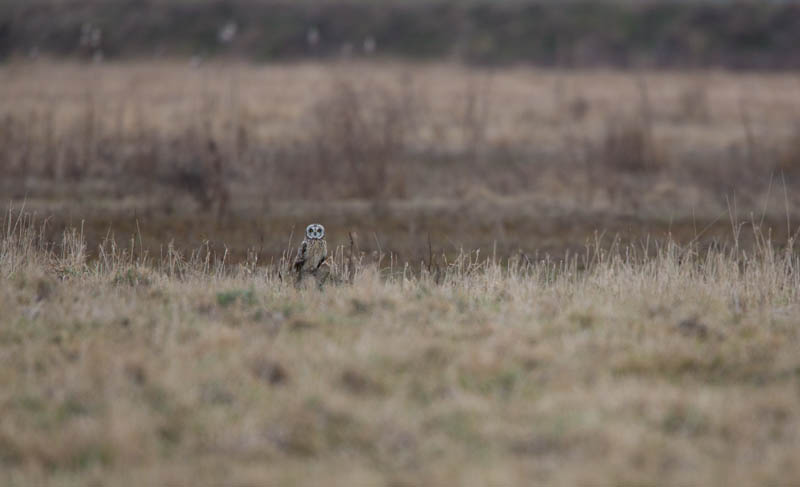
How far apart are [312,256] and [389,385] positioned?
159 inches

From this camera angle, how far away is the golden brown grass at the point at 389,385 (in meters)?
5.68

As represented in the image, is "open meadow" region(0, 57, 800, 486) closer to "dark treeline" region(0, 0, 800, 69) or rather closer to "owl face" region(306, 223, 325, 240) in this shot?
"owl face" region(306, 223, 325, 240)

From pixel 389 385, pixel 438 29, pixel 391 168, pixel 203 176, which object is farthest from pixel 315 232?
pixel 438 29

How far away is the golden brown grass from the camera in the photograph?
5.68 meters

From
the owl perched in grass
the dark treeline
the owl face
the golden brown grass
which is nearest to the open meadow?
the golden brown grass

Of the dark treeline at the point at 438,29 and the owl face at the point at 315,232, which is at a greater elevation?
the dark treeline at the point at 438,29

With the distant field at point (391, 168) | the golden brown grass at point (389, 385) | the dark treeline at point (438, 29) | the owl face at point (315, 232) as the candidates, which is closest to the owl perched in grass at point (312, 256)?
the owl face at point (315, 232)

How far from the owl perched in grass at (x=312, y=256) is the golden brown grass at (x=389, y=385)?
69cm

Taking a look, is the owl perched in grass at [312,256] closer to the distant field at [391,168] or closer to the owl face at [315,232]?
the owl face at [315,232]

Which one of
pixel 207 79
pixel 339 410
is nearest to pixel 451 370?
pixel 339 410

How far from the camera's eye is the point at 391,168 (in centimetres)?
2172

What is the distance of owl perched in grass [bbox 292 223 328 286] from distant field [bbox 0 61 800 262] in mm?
1922

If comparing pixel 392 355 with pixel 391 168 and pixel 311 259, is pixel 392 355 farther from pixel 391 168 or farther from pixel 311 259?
pixel 391 168

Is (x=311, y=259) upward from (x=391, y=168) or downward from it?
downward
